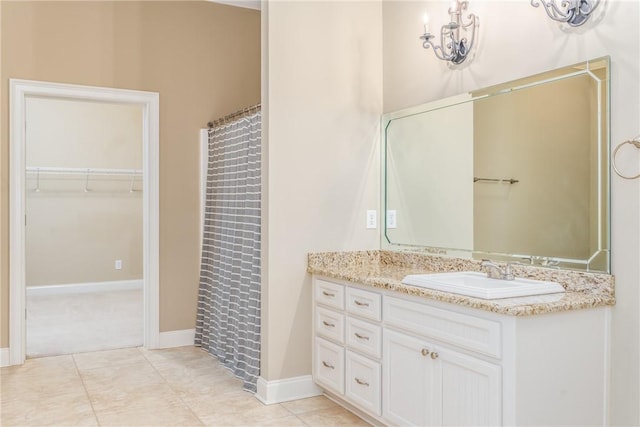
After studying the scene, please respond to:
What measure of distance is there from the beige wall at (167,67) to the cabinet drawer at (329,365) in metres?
1.72

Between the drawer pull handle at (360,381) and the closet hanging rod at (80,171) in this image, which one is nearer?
the drawer pull handle at (360,381)

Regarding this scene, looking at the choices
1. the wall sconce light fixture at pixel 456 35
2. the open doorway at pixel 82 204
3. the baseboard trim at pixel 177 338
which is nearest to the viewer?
the wall sconce light fixture at pixel 456 35

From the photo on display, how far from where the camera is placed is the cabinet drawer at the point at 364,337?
2.69 m

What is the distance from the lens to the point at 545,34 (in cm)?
245

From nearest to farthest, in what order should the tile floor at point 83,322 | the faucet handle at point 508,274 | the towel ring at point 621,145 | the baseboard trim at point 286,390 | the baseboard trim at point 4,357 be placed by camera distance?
1. the towel ring at point 621,145
2. the faucet handle at point 508,274
3. the baseboard trim at point 286,390
4. the baseboard trim at point 4,357
5. the tile floor at point 83,322

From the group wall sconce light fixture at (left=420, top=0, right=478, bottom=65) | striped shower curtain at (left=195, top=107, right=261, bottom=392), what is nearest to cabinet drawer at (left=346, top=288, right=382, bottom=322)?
striped shower curtain at (left=195, top=107, right=261, bottom=392)

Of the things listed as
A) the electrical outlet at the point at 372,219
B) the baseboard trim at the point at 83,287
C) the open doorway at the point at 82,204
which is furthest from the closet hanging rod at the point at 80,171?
the electrical outlet at the point at 372,219

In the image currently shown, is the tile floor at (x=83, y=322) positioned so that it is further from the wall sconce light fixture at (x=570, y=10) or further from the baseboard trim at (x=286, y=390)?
the wall sconce light fixture at (x=570, y=10)

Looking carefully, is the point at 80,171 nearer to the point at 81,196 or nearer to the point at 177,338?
the point at 81,196

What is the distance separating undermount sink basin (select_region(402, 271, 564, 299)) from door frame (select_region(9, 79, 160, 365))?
2.56 meters

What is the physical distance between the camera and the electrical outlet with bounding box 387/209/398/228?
3467 millimetres

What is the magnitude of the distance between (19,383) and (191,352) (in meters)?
1.22

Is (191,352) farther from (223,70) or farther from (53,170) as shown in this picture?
(53,170)

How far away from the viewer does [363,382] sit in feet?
9.18
